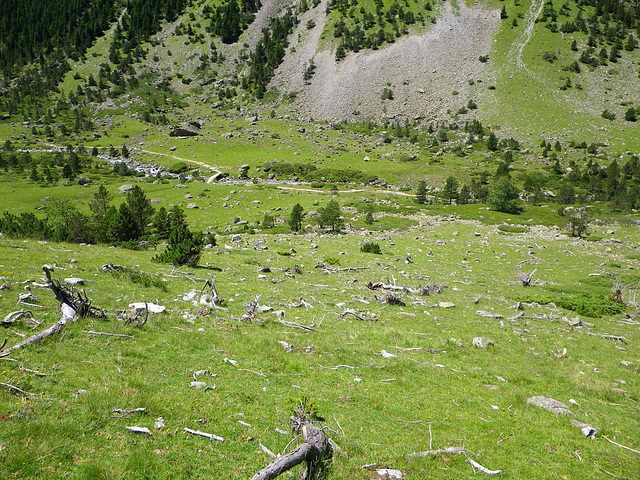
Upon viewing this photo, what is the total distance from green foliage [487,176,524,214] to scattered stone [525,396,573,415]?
6268 centimetres

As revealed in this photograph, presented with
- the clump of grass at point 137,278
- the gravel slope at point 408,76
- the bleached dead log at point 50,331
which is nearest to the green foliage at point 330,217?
the clump of grass at point 137,278

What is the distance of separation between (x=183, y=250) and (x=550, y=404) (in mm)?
24029

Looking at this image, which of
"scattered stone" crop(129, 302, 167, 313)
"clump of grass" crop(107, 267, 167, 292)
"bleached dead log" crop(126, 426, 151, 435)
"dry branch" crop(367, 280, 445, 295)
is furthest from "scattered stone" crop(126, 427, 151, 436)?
"dry branch" crop(367, 280, 445, 295)

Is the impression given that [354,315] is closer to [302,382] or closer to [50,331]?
[302,382]

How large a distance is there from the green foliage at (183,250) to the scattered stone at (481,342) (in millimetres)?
20391

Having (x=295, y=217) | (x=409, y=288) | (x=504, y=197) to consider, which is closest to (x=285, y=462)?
(x=409, y=288)

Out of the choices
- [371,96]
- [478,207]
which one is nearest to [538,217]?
[478,207]

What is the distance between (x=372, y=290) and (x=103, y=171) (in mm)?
116447

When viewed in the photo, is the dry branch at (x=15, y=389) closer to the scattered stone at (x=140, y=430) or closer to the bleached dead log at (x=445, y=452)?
the scattered stone at (x=140, y=430)

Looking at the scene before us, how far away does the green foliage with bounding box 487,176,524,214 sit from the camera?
6444 centimetres

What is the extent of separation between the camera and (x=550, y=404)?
35.1ft

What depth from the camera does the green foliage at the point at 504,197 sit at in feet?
211

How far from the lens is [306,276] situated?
26.5 meters

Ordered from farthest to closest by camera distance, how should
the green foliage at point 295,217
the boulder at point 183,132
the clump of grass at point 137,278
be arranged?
1. the boulder at point 183,132
2. the green foliage at point 295,217
3. the clump of grass at point 137,278
